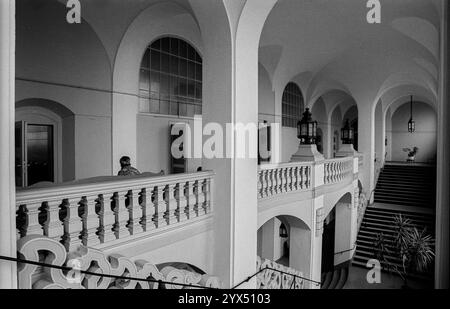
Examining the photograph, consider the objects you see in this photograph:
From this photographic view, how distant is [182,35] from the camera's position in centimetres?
922

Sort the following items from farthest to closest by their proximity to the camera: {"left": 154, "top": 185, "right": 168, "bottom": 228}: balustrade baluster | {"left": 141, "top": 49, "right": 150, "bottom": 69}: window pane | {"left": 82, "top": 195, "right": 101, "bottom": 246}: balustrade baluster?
{"left": 141, "top": 49, "right": 150, "bottom": 69}: window pane → {"left": 154, "top": 185, "right": 168, "bottom": 228}: balustrade baluster → {"left": 82, "top": 195, "right": 101, "bottom": 246}: balustrade baluster

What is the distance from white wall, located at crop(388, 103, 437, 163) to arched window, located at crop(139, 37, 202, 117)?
2140cm

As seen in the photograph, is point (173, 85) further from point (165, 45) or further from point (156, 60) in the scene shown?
point (165, 45)

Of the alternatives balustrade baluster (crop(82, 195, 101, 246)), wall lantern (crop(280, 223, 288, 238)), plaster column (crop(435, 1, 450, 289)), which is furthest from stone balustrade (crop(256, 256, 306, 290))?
wall lantern (crop(280, 223, 288, 238))

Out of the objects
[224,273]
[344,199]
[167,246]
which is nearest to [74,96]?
[167,246]

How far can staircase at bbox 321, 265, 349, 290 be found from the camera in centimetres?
1235

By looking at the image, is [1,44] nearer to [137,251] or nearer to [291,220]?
[137,251]

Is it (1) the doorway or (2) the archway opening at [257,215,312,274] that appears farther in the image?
(2) the archway opening at [257,215,312,274]

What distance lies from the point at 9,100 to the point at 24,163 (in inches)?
194

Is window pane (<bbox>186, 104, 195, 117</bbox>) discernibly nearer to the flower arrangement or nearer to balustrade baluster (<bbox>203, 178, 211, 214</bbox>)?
balustrade baluster (<bbox>203, 178, 211, 214</bbox>)

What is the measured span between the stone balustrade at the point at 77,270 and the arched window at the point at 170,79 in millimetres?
5504

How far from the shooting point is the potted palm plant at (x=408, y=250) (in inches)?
446

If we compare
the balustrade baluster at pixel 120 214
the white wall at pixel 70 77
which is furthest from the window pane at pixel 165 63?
the balustrade baluster at pixel 120 214

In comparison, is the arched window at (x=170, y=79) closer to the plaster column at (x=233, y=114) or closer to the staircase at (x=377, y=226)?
the plaster column at (x=233, y=114)
